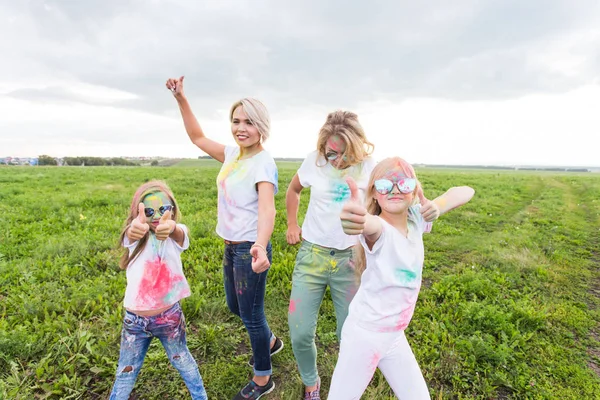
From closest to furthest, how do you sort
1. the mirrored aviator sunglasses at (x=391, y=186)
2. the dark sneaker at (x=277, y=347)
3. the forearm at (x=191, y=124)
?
the mirrored aviator sunglasses at (x=391, y=186), the forearm at (x=191, y=124), the dark sneaker at (x=277, y=347)

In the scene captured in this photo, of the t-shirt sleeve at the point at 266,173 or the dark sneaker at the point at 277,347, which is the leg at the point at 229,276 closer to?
the t-shirt sleeve at the point at 266,173

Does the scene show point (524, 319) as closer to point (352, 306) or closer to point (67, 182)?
point (352, 306)

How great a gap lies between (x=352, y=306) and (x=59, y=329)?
12.5ft

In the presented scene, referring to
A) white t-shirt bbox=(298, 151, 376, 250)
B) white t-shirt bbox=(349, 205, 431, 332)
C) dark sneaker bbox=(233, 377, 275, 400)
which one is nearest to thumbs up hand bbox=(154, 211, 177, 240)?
white t-shirt bbox=(298, 151, 376, 250)

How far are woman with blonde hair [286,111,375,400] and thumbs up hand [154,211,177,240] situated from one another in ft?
3.68

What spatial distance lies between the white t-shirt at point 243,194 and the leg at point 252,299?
0.44 ft

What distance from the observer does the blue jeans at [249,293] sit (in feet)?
9.71

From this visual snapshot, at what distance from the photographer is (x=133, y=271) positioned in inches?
105

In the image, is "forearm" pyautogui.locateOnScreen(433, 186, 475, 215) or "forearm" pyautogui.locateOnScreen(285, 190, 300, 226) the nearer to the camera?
"forearm" pyautogui.locateOnScreen(433, 186, 475, 215)

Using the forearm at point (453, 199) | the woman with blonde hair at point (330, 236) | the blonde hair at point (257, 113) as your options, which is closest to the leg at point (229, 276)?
the woman with blonde hair at point (330, 236)

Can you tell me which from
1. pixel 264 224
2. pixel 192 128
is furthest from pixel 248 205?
pixel 192 128

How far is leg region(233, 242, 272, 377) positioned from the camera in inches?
116

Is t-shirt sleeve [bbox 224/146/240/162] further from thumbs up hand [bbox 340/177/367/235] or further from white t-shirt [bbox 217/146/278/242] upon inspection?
thumbs up hand [bbox 340/177/367/235]

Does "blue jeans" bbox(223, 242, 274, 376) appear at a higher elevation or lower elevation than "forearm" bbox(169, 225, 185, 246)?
lower
